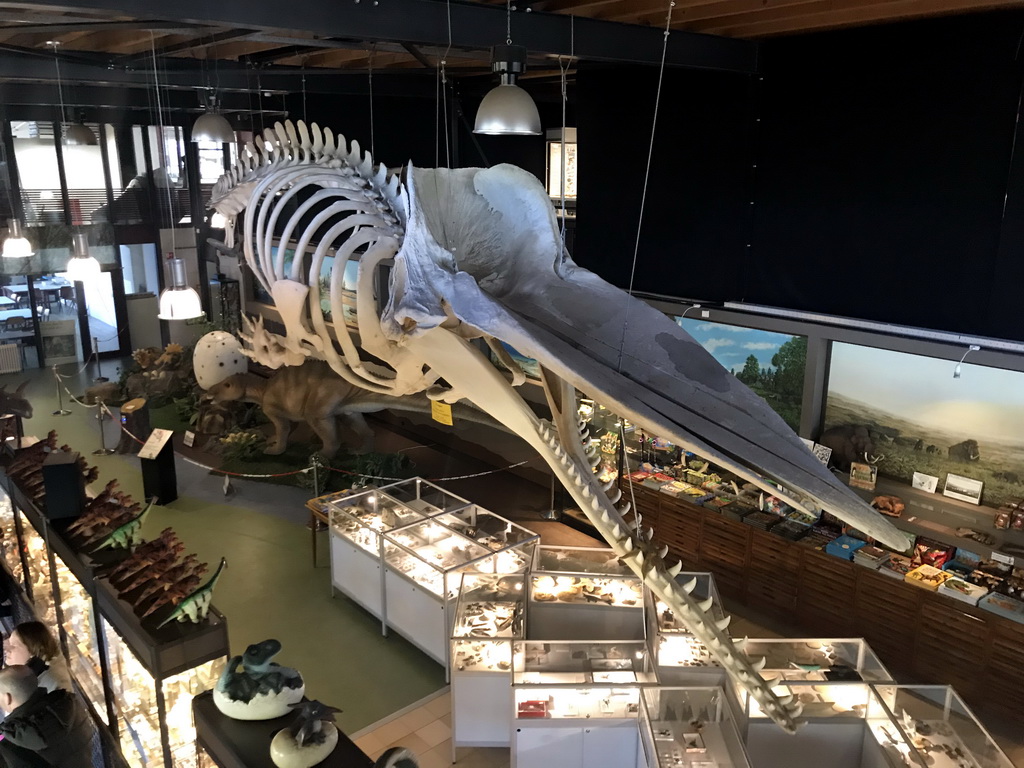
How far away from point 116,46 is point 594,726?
7.37 m

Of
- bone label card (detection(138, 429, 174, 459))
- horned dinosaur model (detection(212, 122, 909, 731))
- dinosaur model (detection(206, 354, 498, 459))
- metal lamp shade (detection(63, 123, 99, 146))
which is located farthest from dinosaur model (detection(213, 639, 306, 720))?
metal lamp shade (detection(63, 123, 99, 146))

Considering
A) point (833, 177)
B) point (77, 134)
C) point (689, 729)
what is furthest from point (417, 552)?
point (77, 134)

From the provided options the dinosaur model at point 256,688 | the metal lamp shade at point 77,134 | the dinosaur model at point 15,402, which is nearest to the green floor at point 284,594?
the dinosaur model at point 15,402

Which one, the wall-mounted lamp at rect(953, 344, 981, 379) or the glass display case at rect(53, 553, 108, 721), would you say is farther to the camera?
the wall-mounted lamp at rect(953, 344, 981, 379)

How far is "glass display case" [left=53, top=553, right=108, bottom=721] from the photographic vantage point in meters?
4.79

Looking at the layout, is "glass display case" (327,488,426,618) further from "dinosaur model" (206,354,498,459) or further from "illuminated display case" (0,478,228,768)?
"dinosaur model" (206,354,498,459)

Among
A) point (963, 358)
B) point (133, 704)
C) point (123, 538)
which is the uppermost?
point (963, 358)

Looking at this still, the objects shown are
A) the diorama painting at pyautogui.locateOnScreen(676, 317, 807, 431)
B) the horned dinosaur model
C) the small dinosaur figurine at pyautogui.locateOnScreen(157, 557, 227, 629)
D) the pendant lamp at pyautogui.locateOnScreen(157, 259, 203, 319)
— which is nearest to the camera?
the horned dinosaur model

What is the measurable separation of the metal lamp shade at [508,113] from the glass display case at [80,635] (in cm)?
362

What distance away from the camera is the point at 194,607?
3.66 meters

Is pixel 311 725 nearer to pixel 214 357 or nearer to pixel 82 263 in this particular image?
pixel 82 263

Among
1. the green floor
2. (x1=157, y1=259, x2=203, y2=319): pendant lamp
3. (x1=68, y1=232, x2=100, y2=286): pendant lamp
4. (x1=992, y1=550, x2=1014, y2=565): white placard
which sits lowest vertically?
the green floor

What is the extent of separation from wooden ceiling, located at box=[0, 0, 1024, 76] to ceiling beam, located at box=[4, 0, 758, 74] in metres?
0.05

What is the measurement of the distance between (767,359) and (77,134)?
7.23 meters
